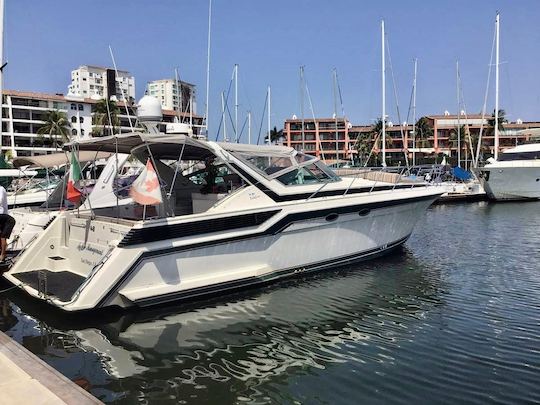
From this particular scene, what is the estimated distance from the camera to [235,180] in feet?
31.6

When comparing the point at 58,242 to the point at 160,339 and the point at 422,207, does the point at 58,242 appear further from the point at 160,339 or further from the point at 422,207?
the point at 422,207

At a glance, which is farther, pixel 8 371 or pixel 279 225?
pixel 279 225

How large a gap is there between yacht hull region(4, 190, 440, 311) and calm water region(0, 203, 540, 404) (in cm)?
36

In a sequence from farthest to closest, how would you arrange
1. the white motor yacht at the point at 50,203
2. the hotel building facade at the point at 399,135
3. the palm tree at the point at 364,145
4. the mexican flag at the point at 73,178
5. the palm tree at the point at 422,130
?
the palm tree at the point at 422,130, the hotel building facade at the point at 399,135, the palm tree at the point at 364,145, the white motor yacht at the point at 50,203, the mexican flag at the point at 73,178

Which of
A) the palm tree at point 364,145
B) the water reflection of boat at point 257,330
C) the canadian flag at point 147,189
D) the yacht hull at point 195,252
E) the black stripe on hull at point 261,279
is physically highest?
the palm tree at point 364,145

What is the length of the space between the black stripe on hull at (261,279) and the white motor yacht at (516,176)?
25679mm

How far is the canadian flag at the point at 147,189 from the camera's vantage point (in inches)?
299

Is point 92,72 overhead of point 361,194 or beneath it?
overhead

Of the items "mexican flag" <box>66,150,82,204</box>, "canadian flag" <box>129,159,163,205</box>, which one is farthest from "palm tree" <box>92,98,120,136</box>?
"canadian flag" <box>129,159,163,205</box>

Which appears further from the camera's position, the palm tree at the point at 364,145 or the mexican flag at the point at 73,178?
the palm tree at the point at 364,145

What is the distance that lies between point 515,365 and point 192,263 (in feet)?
16.0

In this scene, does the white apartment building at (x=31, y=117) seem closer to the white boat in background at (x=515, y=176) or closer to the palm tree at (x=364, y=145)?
the palm tree at (x=364, y=145)

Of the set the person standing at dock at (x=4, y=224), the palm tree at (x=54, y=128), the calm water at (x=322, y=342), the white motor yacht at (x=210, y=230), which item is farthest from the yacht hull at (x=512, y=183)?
the palm tree at (x=54, y=128)

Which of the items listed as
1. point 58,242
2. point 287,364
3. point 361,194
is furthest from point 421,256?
point 58,242
